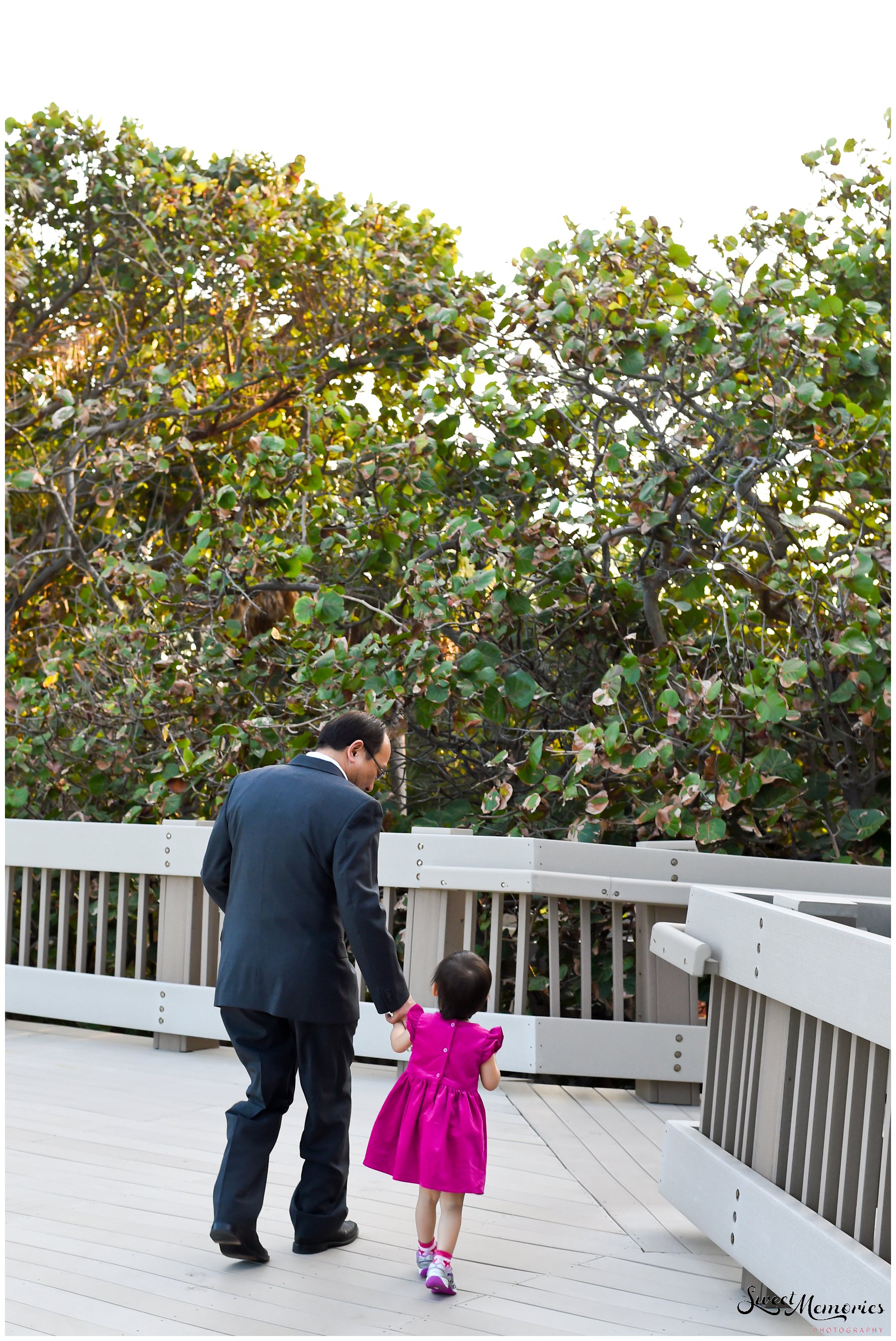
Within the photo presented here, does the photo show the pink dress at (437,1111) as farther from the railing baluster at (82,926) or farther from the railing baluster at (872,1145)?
the railing baluster at (82,926)

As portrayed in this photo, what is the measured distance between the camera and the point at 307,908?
3.06 metres

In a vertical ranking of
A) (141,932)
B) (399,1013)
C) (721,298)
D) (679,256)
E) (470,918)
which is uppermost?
(679,256)

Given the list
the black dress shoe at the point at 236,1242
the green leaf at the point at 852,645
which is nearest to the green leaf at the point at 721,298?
the green leaf at the point at 852,645

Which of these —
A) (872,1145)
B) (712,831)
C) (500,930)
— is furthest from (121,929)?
(872,1145)

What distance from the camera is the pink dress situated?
2906 millimetres

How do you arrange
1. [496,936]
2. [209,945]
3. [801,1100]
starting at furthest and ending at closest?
[209,945] < [496,936] < [801,1100]

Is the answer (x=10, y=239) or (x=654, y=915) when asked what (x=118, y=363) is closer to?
(x=10, y=239)

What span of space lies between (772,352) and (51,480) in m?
4.53

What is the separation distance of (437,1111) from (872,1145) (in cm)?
108

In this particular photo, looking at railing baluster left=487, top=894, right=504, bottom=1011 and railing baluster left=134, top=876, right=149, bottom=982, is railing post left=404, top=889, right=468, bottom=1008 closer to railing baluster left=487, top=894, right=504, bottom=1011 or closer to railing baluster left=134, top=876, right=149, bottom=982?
railing baluster left=487, top=894, right=504, bottom=1011

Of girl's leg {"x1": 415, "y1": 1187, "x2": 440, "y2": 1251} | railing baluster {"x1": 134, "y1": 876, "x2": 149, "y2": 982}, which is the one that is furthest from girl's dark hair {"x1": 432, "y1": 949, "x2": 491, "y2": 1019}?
railing baluster {"x1": 134, "y1": 876, "x2": 149, "y2": 982}

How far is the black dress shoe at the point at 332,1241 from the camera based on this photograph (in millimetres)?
3068

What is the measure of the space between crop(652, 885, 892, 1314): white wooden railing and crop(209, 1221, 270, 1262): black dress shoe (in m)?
1.10

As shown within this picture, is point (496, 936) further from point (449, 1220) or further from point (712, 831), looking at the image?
point (449, 1220)
